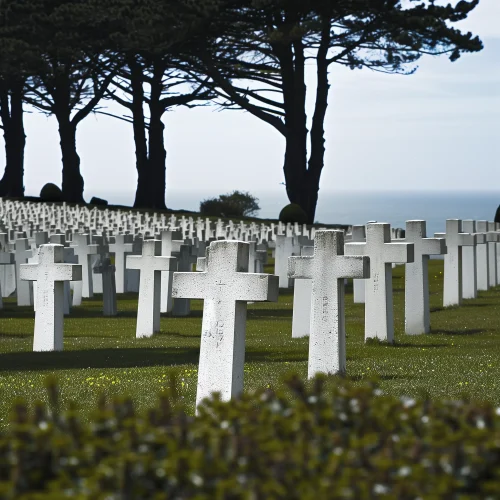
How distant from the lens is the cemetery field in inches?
350

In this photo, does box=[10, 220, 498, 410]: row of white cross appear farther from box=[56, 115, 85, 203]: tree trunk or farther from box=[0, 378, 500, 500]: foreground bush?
box=[56, 115, 85, 203]: tree trunk

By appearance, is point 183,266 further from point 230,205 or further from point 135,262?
point 230,205

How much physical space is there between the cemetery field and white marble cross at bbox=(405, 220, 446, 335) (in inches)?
11.9

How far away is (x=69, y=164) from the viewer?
205 ft

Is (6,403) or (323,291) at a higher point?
(323,291)

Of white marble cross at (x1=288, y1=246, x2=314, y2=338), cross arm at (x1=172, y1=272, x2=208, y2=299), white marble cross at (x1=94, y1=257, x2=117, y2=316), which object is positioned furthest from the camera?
white marble cross at (x1=94, y1=257, x2=117, y2=316)

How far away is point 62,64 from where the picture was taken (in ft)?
190

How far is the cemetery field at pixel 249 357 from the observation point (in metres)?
8.89

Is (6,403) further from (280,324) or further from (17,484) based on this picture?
(280,324)

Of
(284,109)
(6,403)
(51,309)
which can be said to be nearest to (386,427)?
(6,403)

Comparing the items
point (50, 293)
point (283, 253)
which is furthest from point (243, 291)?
point (283, 253)

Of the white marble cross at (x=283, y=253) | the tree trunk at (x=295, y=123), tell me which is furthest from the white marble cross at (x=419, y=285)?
the tree trunk at (x=295, y=123)

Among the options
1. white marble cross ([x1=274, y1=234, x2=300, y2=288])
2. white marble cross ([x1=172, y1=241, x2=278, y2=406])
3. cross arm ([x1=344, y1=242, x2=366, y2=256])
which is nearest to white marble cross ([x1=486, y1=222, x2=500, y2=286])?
white marble cross ([x1=274, y1=234, x2=300, y2=288])

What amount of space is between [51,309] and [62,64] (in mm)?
47089
